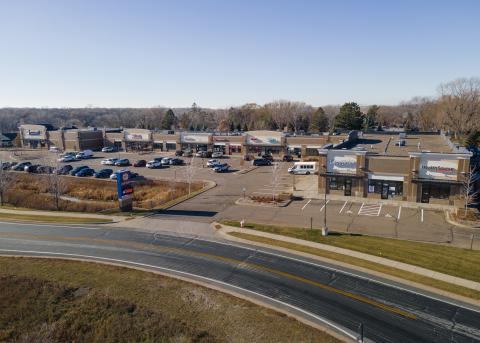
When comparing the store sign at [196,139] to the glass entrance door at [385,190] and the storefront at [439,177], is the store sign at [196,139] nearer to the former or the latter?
the glass entrance door at [385,190]

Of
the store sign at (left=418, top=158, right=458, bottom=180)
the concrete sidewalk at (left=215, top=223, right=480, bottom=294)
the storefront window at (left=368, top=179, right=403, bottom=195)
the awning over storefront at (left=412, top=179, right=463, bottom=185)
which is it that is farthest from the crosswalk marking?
the concrete sidewalk at (left=215, top=223, right=480, bottom=294)

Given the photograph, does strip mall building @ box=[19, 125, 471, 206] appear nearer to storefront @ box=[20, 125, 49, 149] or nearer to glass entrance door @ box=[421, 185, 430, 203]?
glass entrance door @ box=[421, 185, 430, 203]

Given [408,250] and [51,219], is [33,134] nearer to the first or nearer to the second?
[51,219]

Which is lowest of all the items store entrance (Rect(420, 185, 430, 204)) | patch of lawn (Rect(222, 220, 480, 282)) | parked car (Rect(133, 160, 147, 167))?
patch of lawn (Rect(222, 220, 480, 282))

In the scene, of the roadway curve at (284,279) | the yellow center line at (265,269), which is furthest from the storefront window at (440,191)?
the yellow center line at (265,269)

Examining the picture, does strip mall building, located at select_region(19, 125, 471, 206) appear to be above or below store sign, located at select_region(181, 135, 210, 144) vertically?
below
